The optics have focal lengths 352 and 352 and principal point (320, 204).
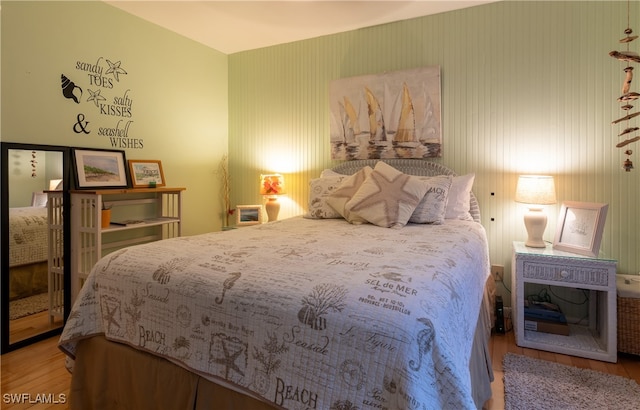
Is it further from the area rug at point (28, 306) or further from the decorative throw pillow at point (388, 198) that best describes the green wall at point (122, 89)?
the decorative throw pillow at point (388, 198)

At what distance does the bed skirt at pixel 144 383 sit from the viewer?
4.12ft

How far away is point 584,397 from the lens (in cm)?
180

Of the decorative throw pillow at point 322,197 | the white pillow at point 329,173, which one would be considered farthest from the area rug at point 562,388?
the white pillow at point 329,173

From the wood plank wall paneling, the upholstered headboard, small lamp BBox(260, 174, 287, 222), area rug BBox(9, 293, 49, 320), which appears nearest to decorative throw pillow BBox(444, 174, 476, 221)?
the upholstered headboard

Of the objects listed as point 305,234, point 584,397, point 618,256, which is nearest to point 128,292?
point 305,234

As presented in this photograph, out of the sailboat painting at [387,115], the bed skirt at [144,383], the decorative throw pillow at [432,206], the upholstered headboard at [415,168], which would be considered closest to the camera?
the bed skirt at [144,383]

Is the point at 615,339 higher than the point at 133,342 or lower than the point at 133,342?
lower

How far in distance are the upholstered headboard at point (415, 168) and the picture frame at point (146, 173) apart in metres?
1.66

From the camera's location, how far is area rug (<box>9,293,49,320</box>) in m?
2.41

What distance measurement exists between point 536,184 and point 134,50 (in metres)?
3.48

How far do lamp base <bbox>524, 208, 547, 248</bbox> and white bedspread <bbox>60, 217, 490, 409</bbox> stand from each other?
3.44ft

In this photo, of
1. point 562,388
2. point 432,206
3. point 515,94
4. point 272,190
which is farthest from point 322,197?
point 562,388

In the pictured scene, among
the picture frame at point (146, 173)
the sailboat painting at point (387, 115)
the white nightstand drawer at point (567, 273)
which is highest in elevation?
the sailboat painting at point (387, 115)

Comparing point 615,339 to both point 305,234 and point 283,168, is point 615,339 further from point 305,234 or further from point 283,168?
point 283,168
